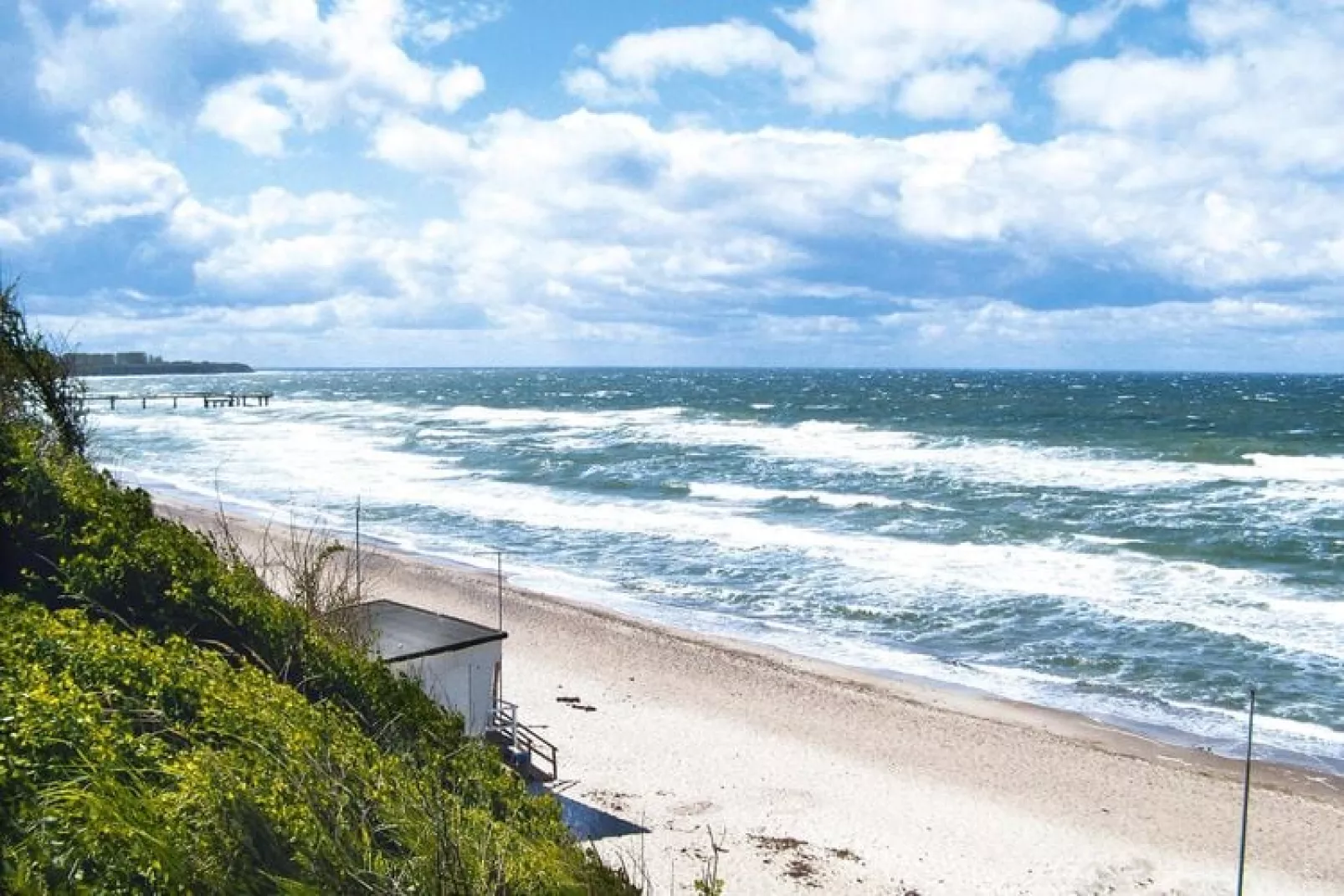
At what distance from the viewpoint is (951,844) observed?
574 inches

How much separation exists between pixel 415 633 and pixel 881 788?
796 centimetres

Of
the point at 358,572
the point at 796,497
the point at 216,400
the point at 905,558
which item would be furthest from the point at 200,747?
the point at 216,400

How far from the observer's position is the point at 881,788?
54.5 ft

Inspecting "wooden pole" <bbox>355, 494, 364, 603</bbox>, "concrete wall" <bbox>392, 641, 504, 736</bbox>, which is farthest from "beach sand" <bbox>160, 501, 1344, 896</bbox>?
"wooden pole" <bbox>355, 494, 364, 603</bbox>

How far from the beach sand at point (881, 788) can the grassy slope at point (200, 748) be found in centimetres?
407

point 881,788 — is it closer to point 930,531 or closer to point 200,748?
point 200,748

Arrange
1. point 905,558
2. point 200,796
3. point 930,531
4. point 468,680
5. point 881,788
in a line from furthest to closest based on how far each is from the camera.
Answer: point 930,531, point 905,558, point 881,788, point 468,680, point 200,796

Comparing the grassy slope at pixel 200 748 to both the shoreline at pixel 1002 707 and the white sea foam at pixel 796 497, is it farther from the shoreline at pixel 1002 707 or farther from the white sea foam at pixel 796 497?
the white sea foam at pixel 796 497

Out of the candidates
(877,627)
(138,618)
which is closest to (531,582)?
(877,627)

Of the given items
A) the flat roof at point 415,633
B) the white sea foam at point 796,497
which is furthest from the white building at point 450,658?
the white sea foam at point 796,497

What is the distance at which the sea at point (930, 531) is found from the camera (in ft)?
74.8

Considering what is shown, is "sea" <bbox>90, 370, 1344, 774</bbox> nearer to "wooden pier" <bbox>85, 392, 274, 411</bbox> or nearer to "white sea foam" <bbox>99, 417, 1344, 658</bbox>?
"white sea foam" <bbox>99, 417, 1344, 658</bbox>

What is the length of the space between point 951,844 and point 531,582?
58.9ft

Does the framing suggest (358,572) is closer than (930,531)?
Yes
